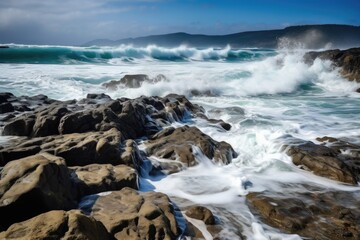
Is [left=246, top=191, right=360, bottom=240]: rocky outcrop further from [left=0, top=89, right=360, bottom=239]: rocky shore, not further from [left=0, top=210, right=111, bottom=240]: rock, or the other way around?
[left=0, top=210, right=111, bottom=240]: rock

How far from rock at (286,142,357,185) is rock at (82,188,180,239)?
3517 millimetres

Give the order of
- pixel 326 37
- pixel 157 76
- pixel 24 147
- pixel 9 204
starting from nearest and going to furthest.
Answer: pixel 9 204
pixel 24 147
pixel 157 76
pixel 326 37

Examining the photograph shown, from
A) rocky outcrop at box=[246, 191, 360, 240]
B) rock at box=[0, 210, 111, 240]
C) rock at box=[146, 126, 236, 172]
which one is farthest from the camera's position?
rock at box=[146, 126, 236, 172]

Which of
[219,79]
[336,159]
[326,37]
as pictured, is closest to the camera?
[336,159]

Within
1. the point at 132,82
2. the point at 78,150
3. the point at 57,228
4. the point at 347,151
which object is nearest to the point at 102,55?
the point at 132,82

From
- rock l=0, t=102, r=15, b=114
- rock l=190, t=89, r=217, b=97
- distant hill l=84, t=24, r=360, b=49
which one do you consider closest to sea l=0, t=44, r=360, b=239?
rock l=190, t=89, r=217, b=97

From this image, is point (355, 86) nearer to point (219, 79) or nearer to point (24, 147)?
point (219, 79)

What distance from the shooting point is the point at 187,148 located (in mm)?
7039

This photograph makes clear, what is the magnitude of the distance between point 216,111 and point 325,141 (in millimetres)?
4500

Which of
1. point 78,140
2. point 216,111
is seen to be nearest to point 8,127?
point 78,140

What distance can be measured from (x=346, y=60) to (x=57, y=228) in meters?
22.4

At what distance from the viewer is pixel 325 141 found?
8.12 meters

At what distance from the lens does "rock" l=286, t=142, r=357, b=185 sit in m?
6.05

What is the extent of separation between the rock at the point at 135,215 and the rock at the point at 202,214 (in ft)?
1.15
